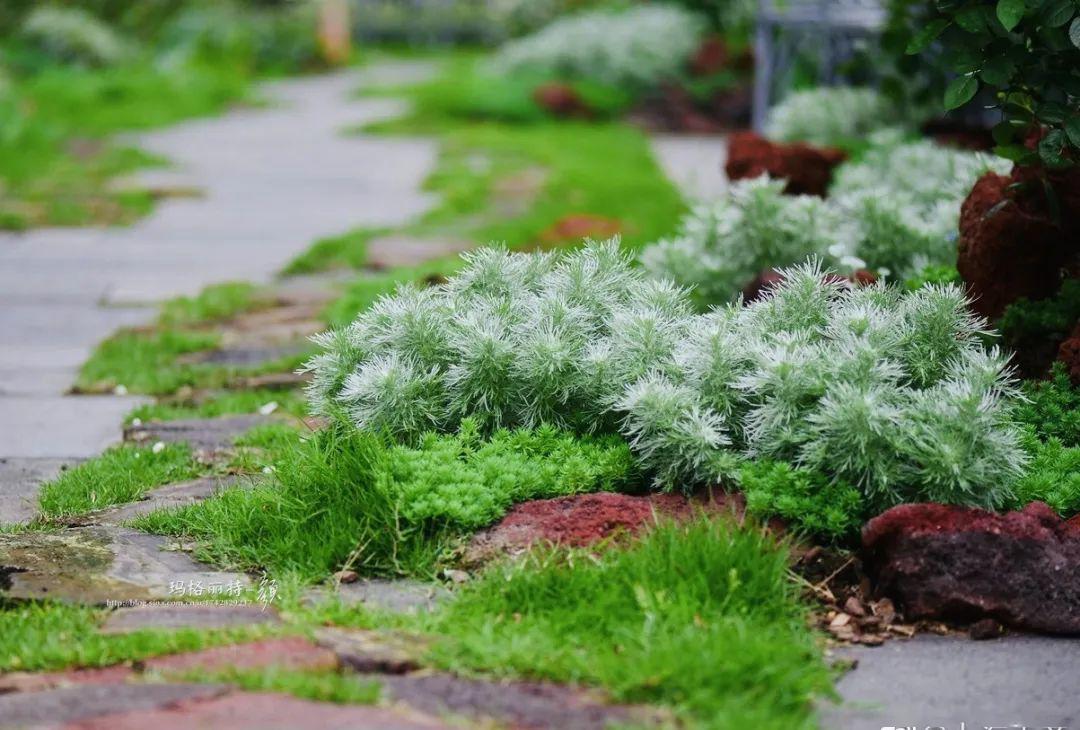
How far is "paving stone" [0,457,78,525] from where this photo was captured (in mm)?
3932

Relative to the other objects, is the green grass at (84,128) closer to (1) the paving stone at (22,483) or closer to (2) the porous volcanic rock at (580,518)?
(1) the paving stone at (22,483)

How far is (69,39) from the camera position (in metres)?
15.6

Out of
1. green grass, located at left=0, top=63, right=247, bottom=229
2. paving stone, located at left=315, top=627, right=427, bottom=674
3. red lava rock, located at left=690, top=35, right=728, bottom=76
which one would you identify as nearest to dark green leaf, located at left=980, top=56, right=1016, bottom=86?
paving stone, located at left=315, top=627, right=427, bottom=674

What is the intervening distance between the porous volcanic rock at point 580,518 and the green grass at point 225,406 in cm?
150

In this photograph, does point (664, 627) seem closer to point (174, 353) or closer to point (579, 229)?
point (174, 353)

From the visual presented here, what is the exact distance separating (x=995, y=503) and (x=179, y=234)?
614cm

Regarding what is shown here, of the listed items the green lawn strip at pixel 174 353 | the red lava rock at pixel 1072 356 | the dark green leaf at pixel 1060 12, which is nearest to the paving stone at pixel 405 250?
the green lawn strip at pixel 174 353

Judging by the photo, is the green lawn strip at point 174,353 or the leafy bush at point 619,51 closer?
the green lawn strip at point 174,353

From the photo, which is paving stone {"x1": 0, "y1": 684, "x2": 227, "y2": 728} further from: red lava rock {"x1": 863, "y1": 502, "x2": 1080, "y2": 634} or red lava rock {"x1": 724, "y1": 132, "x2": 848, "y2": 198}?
red lava rock {"x1": 724, "y1": 132, "x2": 848, "y2": 198}

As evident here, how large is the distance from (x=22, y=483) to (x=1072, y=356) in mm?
3364

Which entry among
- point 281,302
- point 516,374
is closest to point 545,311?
point 516,374

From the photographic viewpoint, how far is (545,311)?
12.9 feet

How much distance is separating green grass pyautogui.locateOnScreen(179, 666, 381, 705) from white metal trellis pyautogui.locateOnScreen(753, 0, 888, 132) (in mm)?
7501

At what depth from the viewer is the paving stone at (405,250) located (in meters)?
7.18
